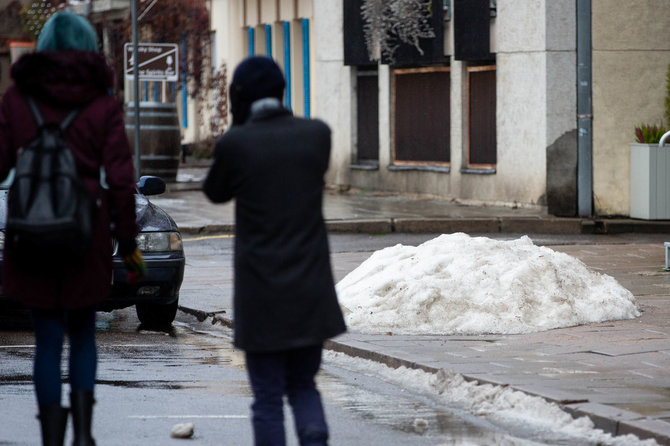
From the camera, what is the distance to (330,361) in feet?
30.2

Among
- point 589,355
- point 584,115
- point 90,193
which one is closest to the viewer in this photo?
point 90,193

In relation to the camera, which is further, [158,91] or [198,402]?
[158,91]

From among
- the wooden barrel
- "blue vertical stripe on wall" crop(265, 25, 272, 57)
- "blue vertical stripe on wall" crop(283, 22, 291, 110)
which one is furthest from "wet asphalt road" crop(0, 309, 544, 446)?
"blue vertical stripe on wall" crop(265, 25, 272, 57)

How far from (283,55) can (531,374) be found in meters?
25.0

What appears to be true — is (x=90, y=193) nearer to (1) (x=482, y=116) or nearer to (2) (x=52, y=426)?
(2) (x=52, y=426)

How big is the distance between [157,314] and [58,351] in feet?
17.8

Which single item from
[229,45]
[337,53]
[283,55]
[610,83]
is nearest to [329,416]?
[610,83]

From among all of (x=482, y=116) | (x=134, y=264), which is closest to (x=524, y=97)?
(x=482, y=116)

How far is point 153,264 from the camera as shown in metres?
10.6

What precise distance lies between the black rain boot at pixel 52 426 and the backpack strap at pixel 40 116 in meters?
1.11

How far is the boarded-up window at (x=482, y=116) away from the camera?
21.6 meters

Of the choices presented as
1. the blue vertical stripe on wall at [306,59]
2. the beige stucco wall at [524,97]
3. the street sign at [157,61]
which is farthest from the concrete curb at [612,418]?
the blue vertical stripe on wall at [306,59]

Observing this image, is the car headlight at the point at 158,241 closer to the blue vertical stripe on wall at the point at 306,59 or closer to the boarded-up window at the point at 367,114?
the boarded-up window at the point at 367,114

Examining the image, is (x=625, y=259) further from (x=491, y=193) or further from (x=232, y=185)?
(x=232, y=185)
